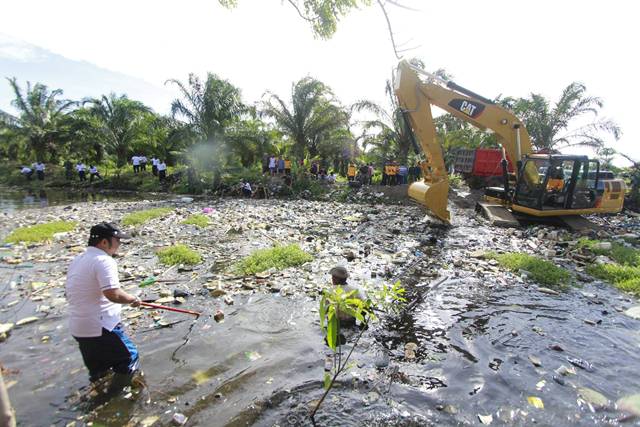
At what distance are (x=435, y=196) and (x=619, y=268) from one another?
4151mm

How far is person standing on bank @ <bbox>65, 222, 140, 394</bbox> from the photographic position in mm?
3053

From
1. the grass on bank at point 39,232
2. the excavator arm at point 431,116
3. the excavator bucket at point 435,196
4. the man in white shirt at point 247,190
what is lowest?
the grass on bank at point 39,232

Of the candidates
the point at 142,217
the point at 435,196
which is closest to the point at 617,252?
the point at 435,196

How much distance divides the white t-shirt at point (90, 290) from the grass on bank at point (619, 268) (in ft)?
25.5

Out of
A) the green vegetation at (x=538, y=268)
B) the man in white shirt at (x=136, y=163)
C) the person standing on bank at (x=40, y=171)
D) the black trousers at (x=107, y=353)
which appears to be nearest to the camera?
the black trousers at (x=107, y=353)

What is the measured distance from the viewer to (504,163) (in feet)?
35.2

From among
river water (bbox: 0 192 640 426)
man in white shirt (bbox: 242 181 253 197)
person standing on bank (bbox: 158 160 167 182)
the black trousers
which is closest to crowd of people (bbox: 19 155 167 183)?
person standing on bank (bbox: 158 160 167 182)

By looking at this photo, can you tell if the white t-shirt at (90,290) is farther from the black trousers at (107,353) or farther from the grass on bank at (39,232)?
the grass on bank at (39,232)

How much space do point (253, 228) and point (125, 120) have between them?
20.0 metres

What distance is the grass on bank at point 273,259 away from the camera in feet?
21.6

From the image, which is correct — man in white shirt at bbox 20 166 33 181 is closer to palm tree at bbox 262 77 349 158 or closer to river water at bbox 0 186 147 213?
river water at bbox 0 186 147 213

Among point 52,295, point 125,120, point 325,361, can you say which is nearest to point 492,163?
point 325,361

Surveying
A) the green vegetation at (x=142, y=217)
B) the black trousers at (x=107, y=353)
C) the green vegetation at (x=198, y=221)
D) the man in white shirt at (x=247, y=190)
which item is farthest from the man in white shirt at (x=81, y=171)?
the black trousers at (x=107, y=353)

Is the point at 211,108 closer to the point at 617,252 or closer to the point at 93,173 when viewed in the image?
the point at 93,173
